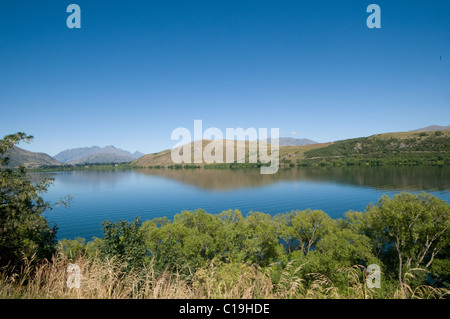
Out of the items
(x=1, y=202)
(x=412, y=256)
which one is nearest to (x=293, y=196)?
(x=412, y=256)

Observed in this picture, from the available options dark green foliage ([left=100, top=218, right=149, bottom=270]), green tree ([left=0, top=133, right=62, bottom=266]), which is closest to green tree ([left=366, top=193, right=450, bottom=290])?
dark green foliage ([left=100, top=218, right=149, bottom=270])

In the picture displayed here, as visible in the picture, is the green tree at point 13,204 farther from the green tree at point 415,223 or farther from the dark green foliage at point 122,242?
the green tree at point 415,223

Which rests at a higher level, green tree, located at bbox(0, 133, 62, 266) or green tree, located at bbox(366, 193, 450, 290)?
green tree, located at bbox(0, 133, 62, 266)

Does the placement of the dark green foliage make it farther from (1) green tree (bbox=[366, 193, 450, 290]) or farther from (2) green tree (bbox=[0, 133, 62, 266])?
(1) green tree (bbox=[366, 193, 450, 290])

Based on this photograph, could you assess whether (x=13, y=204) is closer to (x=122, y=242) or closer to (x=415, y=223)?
(x=122, y=242)

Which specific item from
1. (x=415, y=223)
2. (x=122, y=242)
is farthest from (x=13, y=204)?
(x=415, y=223)

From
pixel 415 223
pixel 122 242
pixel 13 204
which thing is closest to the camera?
pixel 13 204

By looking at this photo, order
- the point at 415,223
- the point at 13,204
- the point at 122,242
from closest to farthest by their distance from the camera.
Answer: the point at 13,204
the point at 122,242
the point at 415,223

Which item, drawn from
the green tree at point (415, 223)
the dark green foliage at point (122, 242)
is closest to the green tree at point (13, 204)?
the dark green foliage at point (122, 242)

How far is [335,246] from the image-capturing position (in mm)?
24734

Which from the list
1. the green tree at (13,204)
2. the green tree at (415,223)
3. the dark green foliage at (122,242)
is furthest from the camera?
the green tree at (415,223)

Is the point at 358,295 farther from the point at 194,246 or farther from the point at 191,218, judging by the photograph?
the point at 191,218
